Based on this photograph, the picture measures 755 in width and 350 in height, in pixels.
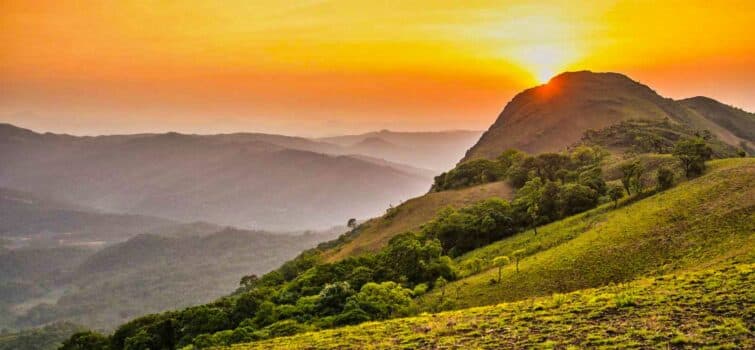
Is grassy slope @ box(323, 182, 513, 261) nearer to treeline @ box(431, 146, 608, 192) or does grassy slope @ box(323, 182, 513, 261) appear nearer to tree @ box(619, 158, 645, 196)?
treeline @ box(431, 146, 608, 192)

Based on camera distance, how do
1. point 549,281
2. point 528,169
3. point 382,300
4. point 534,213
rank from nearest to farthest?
point 549,281 → point 382,300 → point 534,213 → point 528,169

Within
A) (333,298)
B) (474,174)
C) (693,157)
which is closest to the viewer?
(333,298)

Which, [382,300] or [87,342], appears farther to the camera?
[87,342]

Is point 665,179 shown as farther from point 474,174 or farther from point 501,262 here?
point 474,174

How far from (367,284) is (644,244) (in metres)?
31.3

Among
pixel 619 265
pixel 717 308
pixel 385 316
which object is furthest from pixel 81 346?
pixel 717 308

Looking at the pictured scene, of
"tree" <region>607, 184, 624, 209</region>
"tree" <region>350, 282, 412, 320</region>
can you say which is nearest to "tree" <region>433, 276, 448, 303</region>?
"tree" <region>350, 282, 412, 320</region>

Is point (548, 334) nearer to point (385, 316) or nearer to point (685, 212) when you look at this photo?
point (385, 316)

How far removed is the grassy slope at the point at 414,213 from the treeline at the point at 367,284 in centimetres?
1576

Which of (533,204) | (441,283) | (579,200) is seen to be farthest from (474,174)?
(441,283)

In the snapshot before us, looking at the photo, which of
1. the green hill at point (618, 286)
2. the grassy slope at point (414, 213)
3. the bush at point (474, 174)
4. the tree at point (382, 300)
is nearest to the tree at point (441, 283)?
the green hill at point (618, 286)

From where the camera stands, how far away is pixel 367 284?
211 ft

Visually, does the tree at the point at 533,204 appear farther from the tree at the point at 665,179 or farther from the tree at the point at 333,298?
the tree at the point at 333,298

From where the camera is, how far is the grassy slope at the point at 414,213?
401 ft
